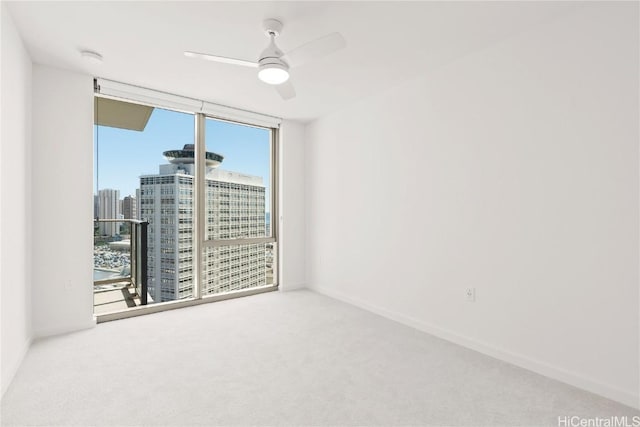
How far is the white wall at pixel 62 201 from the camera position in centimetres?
283

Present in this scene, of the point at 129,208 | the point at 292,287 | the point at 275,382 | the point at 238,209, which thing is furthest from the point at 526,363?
the point at 129,208

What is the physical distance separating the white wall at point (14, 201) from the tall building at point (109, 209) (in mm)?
671

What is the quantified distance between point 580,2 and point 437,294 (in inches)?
89.3

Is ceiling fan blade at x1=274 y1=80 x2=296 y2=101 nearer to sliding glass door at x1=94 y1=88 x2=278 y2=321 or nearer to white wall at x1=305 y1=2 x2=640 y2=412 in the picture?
white wall at x1=305 y1=2 x2=640 y2=412

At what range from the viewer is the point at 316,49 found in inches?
77.9

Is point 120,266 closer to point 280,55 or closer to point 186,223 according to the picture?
point 186,223

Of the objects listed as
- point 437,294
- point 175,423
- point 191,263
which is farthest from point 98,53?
point 437,294

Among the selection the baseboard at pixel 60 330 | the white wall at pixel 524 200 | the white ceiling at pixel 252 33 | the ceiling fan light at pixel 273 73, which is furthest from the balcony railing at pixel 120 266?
the white wall at pixel 524 200

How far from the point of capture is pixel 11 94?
220cm

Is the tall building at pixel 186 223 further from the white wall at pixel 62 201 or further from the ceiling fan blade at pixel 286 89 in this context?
the ceiling fan blade at pixel 286 89

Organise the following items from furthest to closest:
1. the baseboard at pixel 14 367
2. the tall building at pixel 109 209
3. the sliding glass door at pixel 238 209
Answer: the sliding glass door at pixel 238 209, the tall building at pixel 109 209, the baseboard at pixel 14 367

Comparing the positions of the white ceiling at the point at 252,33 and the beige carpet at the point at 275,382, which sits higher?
the white ceiling at the point at 252,33

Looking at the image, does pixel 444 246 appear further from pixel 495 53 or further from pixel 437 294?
pixel 495 53

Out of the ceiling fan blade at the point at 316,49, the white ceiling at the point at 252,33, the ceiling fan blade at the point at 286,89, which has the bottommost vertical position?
the ceiling fan blade at the point at 286,89
